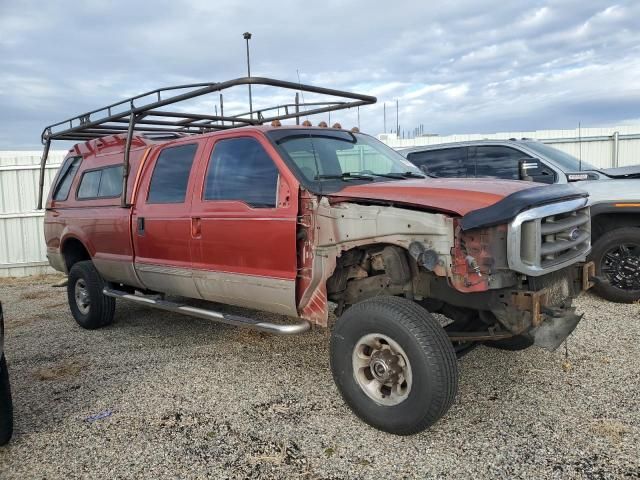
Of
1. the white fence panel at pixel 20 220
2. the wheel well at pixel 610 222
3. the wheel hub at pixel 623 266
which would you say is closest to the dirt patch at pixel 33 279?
the white fence panel at pixel 20 220

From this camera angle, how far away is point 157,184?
5.07 m

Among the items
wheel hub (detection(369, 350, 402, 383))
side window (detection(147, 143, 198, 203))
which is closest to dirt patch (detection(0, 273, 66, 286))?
side window (detection(147, 143, 198, 203))

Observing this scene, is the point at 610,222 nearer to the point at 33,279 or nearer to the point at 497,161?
the point at 497,161

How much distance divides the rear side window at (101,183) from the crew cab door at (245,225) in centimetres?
160

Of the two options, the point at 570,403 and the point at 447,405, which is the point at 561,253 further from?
the point at 447,405

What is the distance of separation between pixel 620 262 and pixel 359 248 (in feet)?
13.1

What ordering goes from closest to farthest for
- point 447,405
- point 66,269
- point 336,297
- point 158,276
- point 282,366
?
point 447,405, point 336,297, point 282,366, point 158,276, point 66,269

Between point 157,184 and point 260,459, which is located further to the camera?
point 157,184

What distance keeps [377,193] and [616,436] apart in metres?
2.14

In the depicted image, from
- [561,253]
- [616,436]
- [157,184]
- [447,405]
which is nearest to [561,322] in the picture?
[561,253]

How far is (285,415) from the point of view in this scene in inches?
143

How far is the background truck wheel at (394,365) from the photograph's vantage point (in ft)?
9.99

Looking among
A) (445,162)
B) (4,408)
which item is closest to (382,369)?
(4,408)

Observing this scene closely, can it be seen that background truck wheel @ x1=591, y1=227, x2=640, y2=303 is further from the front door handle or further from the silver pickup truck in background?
the front door handle
